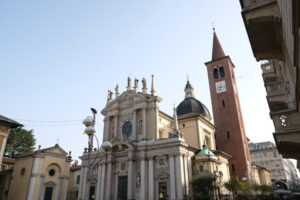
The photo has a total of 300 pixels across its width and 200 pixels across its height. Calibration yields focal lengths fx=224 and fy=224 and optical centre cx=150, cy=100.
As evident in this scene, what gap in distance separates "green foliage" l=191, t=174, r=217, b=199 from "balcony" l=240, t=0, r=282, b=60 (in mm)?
15793

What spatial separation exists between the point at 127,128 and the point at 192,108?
1104 cm

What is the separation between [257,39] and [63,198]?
102 ft

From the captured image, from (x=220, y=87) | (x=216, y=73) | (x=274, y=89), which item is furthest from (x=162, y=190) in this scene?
(x=216, y=73)

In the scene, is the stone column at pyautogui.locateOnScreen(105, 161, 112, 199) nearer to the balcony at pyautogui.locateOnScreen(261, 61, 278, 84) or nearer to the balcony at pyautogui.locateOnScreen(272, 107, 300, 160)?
the balcony at pyautogui.locateOnScreen(261, 61, 278, 84)

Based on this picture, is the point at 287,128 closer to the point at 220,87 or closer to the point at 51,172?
the point at 51,172

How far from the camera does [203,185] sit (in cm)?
2164

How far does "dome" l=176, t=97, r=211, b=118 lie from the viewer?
116ft

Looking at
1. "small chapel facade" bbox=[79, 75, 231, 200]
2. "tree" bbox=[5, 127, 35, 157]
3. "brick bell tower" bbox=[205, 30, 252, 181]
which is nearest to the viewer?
"small chapel facade" bbox=[79, 75, 231, 200]

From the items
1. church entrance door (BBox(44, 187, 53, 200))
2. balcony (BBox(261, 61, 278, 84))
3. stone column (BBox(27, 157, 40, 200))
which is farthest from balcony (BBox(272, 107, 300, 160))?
church entrance door (BBox(44, 187, 53, 200))

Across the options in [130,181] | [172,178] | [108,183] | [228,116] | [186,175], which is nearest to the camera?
[172,178]

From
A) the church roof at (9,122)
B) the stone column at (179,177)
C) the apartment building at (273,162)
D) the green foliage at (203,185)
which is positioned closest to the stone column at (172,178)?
the stone column at (179,177)

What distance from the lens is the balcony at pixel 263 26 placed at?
679cm

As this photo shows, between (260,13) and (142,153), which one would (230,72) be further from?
(260,13)

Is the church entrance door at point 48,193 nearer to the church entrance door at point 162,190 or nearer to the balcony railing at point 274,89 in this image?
the church entrance door at point 162,190
